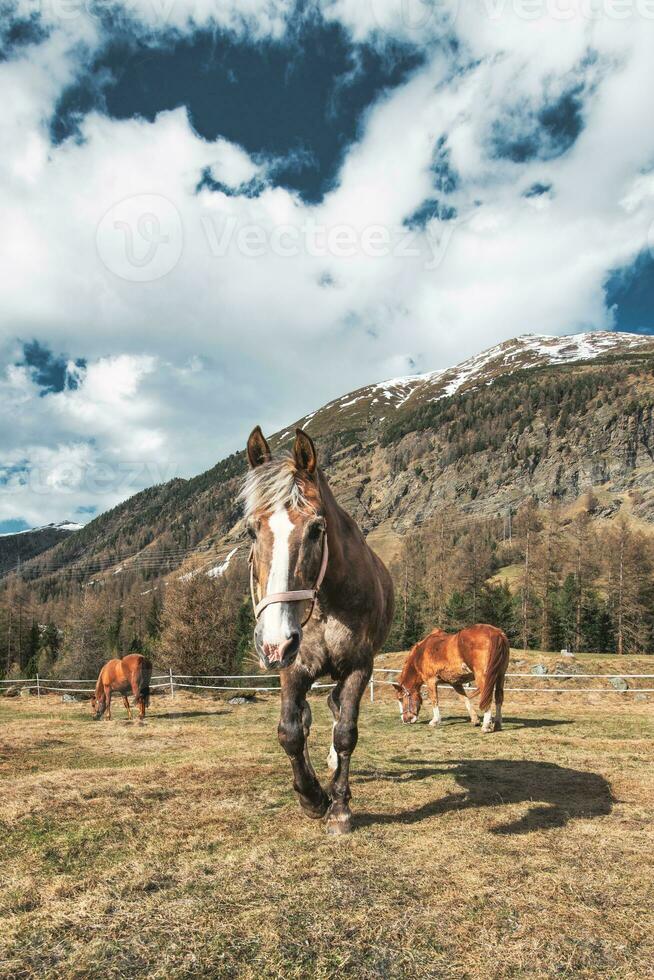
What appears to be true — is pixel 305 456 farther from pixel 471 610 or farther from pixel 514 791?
pixel 471 610

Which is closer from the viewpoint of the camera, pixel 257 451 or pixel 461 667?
pixel 257 451

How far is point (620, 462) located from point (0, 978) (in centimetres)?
17432

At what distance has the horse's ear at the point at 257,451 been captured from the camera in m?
4.52

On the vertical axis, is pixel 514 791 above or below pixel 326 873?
below

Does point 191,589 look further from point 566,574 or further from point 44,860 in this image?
point 566,574

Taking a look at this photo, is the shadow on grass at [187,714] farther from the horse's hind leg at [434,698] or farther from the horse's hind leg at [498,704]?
the horse's hind leg at [498,704]

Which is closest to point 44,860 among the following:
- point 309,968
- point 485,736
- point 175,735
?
point 309,968

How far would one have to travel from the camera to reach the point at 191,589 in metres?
37.5

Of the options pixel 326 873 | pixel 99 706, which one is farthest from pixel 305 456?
pixel 99 706

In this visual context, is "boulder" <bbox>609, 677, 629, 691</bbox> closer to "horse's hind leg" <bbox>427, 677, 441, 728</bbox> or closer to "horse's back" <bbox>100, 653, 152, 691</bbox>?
"horse's hind leg" <bbox>427, 677, 441, 728</bbox>

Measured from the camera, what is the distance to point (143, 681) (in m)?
16.0

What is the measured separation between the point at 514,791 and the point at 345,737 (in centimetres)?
294

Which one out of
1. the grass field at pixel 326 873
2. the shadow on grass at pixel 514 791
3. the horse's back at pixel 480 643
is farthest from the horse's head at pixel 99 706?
the shadow on grass at pixel 514 791

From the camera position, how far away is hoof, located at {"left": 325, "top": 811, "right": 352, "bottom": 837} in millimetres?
4457
